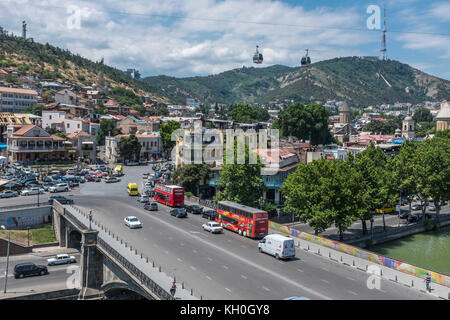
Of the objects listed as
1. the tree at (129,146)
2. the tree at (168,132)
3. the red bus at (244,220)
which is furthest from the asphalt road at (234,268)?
the tree at (168,132)

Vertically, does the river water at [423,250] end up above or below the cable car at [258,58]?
below

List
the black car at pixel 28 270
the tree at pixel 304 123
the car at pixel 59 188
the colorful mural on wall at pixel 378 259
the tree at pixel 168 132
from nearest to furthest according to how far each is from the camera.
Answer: the colorful mural on wall at pixel 378 259 < the black car at pixel 28 270 < the car at pixel 59 188 < the tree at pixel 168 132 < the tree at pixel 304 123

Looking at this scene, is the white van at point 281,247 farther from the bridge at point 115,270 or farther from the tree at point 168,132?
the tree at point 168,132

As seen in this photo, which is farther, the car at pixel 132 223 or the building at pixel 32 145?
the building at pixel 32 145

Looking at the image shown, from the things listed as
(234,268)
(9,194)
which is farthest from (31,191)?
(234,268)

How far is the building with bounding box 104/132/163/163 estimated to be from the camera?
91.0 meters

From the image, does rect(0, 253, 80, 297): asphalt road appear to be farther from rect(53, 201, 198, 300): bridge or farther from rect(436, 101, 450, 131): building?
rect(436, 101, 450, 131): building

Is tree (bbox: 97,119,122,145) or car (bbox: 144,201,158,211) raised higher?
tree (bbox: 97,119,122,145)

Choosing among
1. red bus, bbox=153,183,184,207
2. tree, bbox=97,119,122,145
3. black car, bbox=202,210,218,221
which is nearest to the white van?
black car, bbox=202,210,218,221

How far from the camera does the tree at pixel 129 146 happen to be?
87562mm

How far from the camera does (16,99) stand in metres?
115

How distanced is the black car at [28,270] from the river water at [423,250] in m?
35.1

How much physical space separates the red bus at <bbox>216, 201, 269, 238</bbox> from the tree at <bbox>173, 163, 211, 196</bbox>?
67.2 ft

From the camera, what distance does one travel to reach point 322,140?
113m
